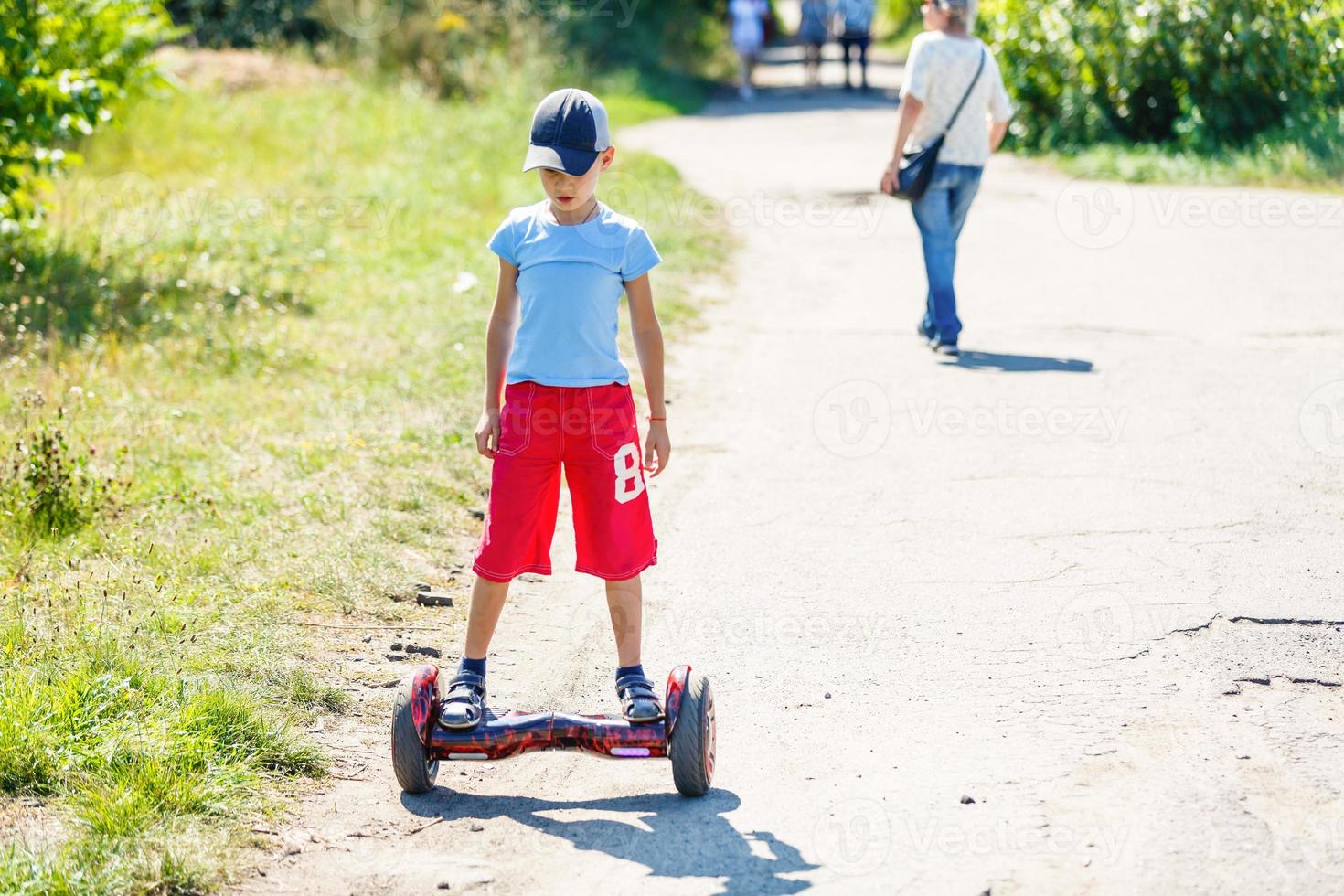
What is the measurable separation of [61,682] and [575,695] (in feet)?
4.89

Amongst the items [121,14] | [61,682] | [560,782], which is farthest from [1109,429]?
[121,14]

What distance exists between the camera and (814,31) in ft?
79.5

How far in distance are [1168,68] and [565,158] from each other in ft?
42.6

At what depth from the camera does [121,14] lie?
1059 centimetres

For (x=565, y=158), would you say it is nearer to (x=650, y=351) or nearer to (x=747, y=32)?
(x=650, y=351)

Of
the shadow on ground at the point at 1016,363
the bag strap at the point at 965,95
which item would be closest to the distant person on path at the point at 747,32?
the bag strap at the point at 965,95

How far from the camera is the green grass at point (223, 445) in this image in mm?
3951

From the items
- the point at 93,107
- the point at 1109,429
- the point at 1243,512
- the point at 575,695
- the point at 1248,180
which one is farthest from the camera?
the point at 1248,180

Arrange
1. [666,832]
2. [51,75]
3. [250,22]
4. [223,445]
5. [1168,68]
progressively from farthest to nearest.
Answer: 1. [250,22]
2. [1168,68]
3. [51,75]
4. [223,445]
5. [666,832]

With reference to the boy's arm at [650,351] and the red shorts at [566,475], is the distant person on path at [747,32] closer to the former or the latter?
the boy's arm at [650,351]

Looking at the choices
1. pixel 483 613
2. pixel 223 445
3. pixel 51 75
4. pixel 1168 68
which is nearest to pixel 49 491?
pixel 223 445

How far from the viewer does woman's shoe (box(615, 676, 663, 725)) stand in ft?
13.0

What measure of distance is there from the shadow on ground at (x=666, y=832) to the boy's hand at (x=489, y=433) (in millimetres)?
938

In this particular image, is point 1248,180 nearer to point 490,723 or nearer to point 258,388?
point 258,388
